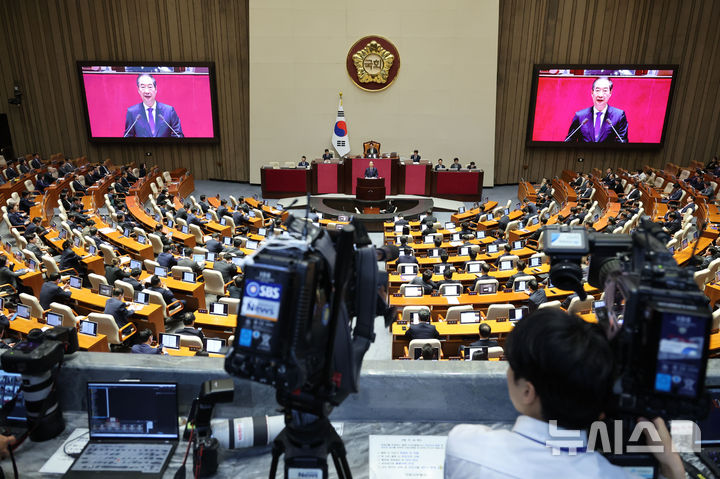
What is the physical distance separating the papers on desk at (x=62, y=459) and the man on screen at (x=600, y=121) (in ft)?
61.3

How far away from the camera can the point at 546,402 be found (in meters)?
1.37

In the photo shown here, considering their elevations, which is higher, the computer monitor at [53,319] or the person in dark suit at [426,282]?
the computer monitor at [53,319]

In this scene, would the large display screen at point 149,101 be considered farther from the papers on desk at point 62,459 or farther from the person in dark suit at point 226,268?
the papers on desk at point 62,459

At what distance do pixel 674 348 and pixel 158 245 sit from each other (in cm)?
1052

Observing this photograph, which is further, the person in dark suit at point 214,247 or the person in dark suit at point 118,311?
the person in dark suit at point 214,247

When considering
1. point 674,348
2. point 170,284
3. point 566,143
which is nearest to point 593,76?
point 566,143

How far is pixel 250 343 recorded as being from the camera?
1.58 metres

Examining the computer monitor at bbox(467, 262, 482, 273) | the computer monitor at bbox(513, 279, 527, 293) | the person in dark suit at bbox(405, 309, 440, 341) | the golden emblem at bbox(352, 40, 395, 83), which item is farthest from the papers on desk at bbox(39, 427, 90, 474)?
the golden emblem at bbox(352, 40, 395, 83)

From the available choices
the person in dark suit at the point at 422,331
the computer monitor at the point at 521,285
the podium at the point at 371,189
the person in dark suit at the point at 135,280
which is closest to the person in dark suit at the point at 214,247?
the person in dark suit at the point at 135,280

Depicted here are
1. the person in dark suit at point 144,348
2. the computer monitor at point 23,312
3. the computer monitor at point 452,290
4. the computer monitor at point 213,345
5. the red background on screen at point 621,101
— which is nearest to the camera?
the person in dark suit at point 144,348

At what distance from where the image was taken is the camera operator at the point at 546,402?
131 cm

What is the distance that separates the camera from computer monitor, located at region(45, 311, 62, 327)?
255 inches

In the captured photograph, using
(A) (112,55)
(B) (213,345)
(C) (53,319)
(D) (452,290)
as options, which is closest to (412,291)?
(D) (452,290)

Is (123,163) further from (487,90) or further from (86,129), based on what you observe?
(487,90)
